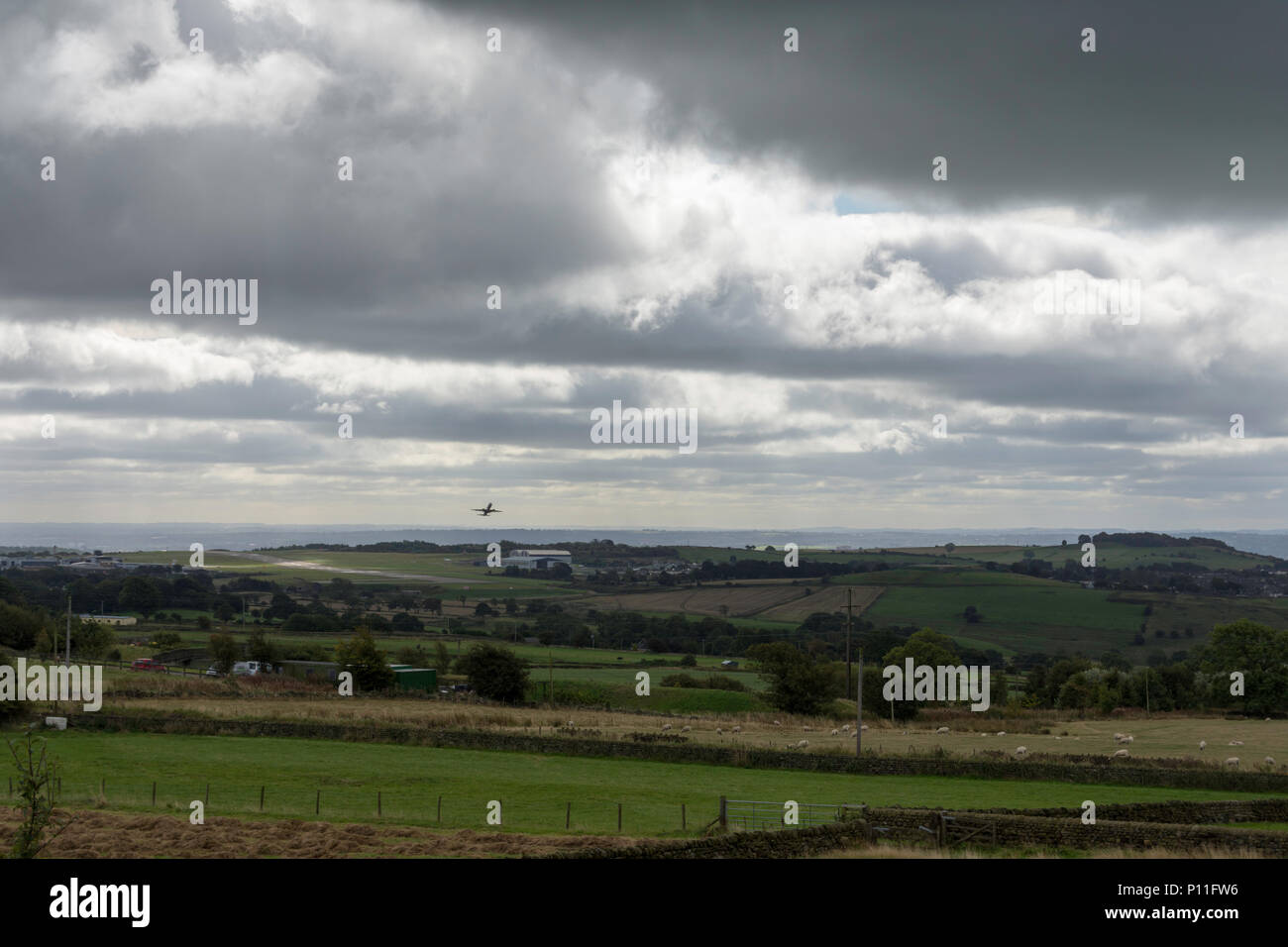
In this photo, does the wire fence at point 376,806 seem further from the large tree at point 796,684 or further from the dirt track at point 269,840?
the large tree at point 796,684

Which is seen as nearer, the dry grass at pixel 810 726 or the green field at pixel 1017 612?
the dry grass at pixel 810 726

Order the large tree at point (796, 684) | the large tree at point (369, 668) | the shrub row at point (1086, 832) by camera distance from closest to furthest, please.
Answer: the shrub row at point (1086, 832), the large tree at point (796, 684), the large tree at point (369, 668)

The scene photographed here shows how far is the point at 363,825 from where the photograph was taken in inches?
1103

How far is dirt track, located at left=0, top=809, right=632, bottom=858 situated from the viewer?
24.8 meters

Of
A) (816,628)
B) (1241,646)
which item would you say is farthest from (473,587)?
(1241,646)

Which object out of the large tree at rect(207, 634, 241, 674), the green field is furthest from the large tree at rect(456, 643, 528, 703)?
the green field

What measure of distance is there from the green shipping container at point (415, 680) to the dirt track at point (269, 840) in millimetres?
53510

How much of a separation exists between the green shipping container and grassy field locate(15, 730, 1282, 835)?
102ft

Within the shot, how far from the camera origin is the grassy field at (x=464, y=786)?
3275cm

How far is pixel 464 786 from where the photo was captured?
39.2 metres

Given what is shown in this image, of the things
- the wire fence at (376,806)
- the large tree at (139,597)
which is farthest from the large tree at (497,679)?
the large tree at (139,597)

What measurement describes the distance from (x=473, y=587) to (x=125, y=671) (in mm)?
120749

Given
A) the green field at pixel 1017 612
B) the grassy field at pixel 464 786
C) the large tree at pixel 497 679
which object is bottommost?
the green field at pixel 1017 612
